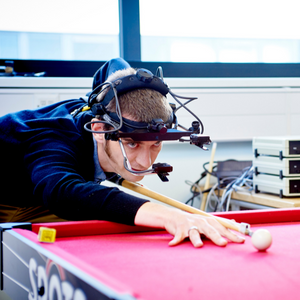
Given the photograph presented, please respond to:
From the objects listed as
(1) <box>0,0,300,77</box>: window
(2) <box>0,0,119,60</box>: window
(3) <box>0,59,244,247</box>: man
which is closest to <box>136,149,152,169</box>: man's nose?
(3) <box>0,59,244,247</box>: man

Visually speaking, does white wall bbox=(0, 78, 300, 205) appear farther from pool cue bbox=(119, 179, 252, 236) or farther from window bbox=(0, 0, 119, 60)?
pool cue bbox=(119, 179, 252, 236)

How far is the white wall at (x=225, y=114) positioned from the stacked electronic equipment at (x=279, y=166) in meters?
0.59

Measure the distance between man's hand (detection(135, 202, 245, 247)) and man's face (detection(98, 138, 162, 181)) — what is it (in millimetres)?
231

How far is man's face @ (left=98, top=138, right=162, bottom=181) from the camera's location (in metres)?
1.27

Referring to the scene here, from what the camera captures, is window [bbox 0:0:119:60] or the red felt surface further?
window [bbox 0:0:119:60]

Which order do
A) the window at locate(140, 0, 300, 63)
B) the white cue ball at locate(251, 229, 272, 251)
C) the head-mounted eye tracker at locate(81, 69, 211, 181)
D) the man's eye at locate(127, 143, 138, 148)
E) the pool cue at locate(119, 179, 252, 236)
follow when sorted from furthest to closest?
the window at locate(140, 0, 300, 63) → the man's eye at locate(127, 143, 138, 148) → the head-mounted eye tracker at locate(81, 69, 211, 181) → the pool cue at locate(119, 179, 252, 236) → the white cue ball at locate(251, 229, 272, 251)

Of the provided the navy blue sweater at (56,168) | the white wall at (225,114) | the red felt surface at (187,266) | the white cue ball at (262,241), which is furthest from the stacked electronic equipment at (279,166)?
the white cue ball at (262,241)

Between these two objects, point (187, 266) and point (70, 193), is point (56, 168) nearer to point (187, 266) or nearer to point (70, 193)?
point (70, 193)

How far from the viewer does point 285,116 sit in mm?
2893

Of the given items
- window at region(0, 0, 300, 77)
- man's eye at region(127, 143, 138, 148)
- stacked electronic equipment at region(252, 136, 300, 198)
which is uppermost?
window at region(0, 0, 300, 77)

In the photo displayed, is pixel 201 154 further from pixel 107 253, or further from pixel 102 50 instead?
pixel 107 253

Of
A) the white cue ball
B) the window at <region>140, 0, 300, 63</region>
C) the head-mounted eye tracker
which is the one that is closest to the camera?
the white cue ball

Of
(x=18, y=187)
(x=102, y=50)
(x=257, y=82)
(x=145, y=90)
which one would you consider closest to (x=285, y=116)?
(x=257, y=82)

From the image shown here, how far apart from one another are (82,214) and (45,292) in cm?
30
